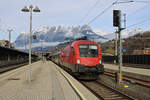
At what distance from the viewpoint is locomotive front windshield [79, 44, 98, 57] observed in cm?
1355

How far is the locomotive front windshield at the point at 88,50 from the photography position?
44.4ft

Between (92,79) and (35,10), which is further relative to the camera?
(92,79)

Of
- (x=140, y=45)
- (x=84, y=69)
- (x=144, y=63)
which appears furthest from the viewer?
(x=140, y=45)

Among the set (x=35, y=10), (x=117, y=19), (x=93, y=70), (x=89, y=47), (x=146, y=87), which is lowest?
(x=146, y=87)

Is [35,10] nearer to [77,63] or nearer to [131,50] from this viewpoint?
[77,63]

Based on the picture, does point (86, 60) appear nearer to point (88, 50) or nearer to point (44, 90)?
point (88, 50)

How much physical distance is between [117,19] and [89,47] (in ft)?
11.4

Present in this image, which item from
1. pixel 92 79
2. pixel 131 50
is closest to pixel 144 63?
pixel 92 79

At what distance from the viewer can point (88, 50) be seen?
13820 mm

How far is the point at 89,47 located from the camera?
1400 cm

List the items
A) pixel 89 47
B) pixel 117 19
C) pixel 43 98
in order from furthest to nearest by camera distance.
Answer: pixel 89 47
pixel 117 19
pixel 43 98

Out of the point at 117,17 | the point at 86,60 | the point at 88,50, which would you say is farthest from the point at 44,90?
the point at 117,17

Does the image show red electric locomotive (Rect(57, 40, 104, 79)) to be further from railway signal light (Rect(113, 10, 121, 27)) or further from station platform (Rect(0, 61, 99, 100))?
railway signal light (Rect(113, 10, 121, 27))

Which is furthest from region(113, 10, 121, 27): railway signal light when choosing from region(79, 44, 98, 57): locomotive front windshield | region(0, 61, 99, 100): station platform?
region(0, 61, 99, 100): station platform
